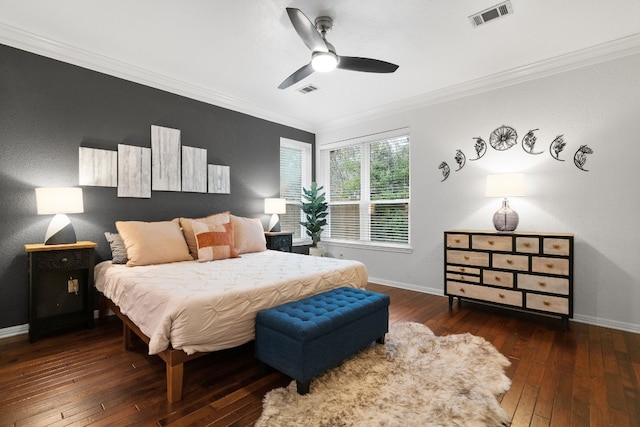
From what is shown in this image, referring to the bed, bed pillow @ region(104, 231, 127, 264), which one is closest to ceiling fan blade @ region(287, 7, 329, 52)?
the bed

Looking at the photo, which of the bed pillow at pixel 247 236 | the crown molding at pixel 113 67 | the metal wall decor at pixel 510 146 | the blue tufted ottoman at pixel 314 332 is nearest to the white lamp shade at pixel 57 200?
the crown molding at pixel 113 67

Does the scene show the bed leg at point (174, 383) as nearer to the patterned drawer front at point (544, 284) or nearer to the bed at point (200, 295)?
the bed at point (200, 295)

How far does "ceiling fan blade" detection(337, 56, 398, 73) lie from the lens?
8.47 feet

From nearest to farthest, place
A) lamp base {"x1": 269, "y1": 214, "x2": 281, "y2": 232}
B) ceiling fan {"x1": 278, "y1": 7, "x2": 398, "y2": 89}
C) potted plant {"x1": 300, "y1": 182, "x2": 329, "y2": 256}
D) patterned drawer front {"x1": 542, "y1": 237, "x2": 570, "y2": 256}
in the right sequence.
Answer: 1. ceiling fan {"x1": 278, "y1": 7, "x2": 398, "y2": 89}
2. patterned drawer front {"x1": 542, "y1": 237, "x2": 570, "y2": 256}
3. lamp base {"x1": 269, "y1": 214, "x2": 281, "y2": 232}
4. potted plant {"x1": 300, "y1": 182, "x2": 329, "y2": 256}

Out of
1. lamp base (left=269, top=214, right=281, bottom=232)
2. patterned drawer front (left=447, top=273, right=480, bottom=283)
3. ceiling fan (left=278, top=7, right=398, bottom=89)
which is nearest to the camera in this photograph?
ceiling fan (left=278, top=7, right=398, bottom=89)

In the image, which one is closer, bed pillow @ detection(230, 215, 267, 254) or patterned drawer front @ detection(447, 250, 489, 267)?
patterned drawer front @ detection(447, 250, 489, 267)

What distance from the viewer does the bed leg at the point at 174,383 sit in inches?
70.1

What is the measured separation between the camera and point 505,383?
1.98 meters

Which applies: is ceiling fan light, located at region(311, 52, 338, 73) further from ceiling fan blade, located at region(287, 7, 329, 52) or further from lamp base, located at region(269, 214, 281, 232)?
lamp base, located at region(269, 214, 281, 232)

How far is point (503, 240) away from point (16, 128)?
491 cm

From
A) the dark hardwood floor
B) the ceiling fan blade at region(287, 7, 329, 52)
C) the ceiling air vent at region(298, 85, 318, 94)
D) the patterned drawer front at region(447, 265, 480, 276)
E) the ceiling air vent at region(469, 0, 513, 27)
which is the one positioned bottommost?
the dark hardwood floor

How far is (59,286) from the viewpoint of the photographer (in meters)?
2.86

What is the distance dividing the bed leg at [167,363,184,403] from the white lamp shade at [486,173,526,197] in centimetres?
338

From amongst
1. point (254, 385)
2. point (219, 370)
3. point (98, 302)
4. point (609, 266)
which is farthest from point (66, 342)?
point (609, 266)
